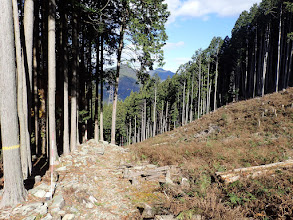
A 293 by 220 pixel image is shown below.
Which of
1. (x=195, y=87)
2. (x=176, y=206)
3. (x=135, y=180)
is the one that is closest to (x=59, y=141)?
(x=135, y=180)

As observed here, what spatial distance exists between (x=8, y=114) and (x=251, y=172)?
335 inches

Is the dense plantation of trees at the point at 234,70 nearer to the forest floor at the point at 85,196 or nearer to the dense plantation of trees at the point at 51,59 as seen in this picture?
the dense plantation of trees at the point at 51,59

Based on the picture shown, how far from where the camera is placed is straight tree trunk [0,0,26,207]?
15.6 ft

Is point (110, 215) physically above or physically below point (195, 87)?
below

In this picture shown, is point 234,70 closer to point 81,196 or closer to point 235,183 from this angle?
point 235,183

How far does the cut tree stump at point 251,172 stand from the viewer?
648 centimetres

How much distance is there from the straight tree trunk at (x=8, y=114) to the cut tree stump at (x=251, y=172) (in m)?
6.79

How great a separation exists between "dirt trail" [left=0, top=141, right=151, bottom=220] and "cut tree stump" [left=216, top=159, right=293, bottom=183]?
3533 mm

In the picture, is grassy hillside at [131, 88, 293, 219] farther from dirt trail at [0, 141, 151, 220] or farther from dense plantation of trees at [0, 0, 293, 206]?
dense plantation of trees at [0, 0, 293, 206]

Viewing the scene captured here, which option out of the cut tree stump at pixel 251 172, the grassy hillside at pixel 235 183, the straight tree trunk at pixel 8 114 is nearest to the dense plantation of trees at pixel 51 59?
the straight tree trunk at pixel 8 114

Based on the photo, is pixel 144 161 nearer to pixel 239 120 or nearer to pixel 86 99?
pixel 86 99

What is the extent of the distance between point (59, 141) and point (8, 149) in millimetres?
12407

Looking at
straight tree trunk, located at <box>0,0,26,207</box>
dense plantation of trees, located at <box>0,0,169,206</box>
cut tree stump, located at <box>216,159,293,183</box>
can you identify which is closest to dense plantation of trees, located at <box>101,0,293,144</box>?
dense plantation of trees, located at <box>0,0,169,206</box>

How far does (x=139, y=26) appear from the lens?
12.3 meters
